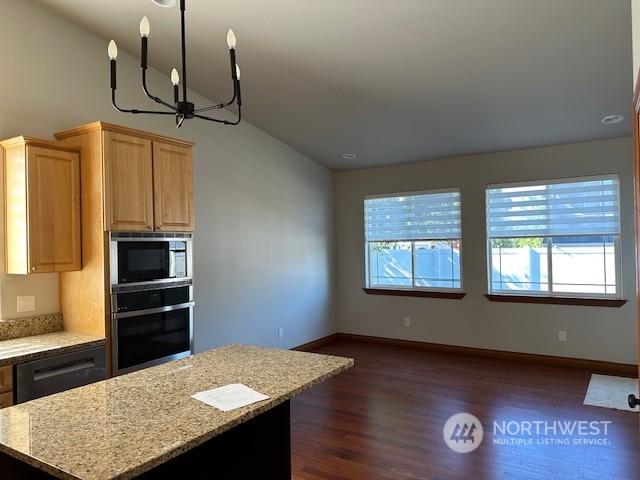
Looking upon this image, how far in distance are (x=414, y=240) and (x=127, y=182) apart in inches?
153

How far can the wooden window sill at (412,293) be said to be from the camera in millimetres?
5680

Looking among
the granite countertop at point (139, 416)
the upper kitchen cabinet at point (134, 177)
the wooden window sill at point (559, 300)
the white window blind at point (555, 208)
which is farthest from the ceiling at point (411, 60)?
the granite countertop at point (139, 416)

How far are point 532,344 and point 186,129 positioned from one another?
4462 mm

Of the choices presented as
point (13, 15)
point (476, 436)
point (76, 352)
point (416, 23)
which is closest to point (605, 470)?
point (476, 436)

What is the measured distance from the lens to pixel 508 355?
533 cm

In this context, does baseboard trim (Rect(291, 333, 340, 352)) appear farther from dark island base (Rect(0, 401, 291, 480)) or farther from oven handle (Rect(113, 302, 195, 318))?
dark island base (Rect(0, 401, 291, 480))

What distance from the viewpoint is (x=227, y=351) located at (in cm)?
238

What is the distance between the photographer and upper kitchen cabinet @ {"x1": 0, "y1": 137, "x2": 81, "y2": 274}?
293 cm

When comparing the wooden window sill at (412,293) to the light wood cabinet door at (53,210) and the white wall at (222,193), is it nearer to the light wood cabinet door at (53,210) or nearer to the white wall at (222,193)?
the white wall at (222,193)

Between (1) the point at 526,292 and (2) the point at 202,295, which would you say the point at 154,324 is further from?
(1) the point at 526,292

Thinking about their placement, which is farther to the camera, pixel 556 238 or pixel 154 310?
pixel 556 238

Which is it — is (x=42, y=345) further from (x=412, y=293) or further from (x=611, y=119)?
(x=611, y=119)

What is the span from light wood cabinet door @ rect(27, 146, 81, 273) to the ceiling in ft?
3.91

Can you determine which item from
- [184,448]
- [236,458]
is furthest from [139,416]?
[236,458]
